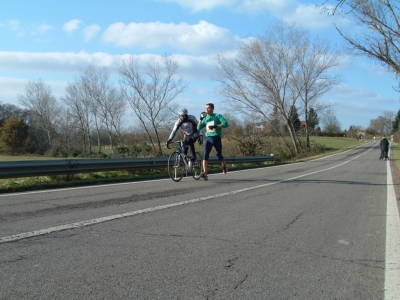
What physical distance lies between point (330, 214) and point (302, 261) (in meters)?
2.57

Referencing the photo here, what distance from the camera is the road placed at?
110 inches

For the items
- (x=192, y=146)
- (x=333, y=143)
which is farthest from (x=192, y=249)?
(x=333, y=143)

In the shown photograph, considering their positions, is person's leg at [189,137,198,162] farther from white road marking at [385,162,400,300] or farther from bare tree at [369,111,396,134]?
bare tree at [369,111,396,134]

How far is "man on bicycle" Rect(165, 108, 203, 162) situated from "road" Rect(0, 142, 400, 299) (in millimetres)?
3449

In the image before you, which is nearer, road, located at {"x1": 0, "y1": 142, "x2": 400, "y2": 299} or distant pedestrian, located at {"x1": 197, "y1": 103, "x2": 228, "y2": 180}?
road, located at {"x1": 0, "y1": 142, "x2": 400, "y2": 299}

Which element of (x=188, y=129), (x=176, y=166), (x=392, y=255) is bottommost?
(x=392, y=255)

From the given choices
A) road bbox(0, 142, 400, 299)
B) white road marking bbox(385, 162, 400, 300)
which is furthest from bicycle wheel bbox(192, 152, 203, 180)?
white road marking bbox(385, 162, 400, 300)

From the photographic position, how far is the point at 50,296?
253 cm

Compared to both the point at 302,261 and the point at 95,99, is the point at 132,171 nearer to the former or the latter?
the point at 302,261

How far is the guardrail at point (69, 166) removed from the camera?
8.48 m

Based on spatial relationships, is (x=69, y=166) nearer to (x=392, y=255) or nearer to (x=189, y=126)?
(x=189, y=126)

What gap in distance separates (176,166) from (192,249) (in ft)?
20.0

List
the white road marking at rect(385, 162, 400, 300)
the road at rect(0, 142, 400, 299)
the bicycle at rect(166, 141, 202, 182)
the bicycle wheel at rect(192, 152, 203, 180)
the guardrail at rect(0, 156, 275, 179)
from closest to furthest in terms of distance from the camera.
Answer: the road at rect(0, 142, 400, 299), the white road marking at rect(385, 162, 400, 300), the guardrail at rect(0, 156, 275, 179), the bicycle at rect(166, 141, 202, 182), the bicycle wheel at rect(192, 152, 203, 180)

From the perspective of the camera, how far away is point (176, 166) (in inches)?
382
